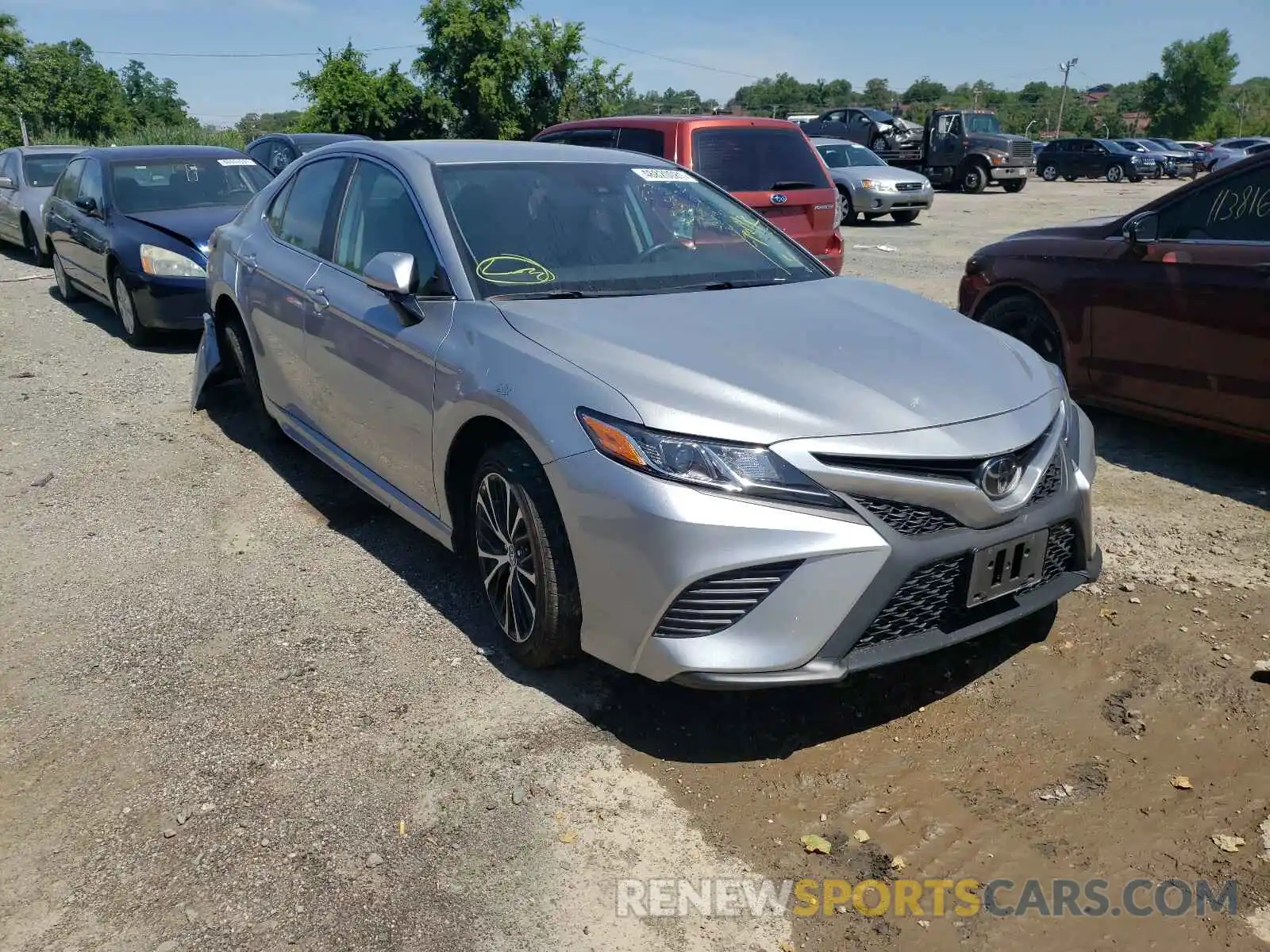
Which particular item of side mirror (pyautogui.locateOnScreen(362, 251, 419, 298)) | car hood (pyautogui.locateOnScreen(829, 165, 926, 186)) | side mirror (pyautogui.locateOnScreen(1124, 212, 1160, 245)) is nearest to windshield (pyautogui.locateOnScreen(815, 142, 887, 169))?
car hood (pyautogui.locateOnScreen(829, 165, 926, 186))

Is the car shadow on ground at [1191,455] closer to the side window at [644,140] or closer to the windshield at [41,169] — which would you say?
the side window at [644,140]

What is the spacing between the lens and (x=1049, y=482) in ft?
10.4

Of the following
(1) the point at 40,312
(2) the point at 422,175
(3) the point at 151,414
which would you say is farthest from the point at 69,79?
(2) the point at 422,175

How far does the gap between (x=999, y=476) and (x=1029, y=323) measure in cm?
359

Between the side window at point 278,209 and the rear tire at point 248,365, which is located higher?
the side window at point 278,209

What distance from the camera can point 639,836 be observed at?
2783 millimetres

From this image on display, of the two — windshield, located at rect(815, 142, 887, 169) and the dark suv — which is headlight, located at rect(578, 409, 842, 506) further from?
the dark suv

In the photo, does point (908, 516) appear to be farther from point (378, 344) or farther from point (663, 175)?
point (663, 175)

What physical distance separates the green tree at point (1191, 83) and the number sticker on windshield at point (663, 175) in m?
86.9

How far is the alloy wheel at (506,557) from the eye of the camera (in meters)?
3.37

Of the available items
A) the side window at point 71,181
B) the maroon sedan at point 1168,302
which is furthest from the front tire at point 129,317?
the maroon sedan at point 1168,302

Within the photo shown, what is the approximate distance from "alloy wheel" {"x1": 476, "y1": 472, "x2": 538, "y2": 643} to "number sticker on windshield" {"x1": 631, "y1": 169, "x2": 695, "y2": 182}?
5.62 feet

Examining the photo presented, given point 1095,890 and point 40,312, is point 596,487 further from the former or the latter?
point 40,312

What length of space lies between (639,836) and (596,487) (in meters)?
0.95
